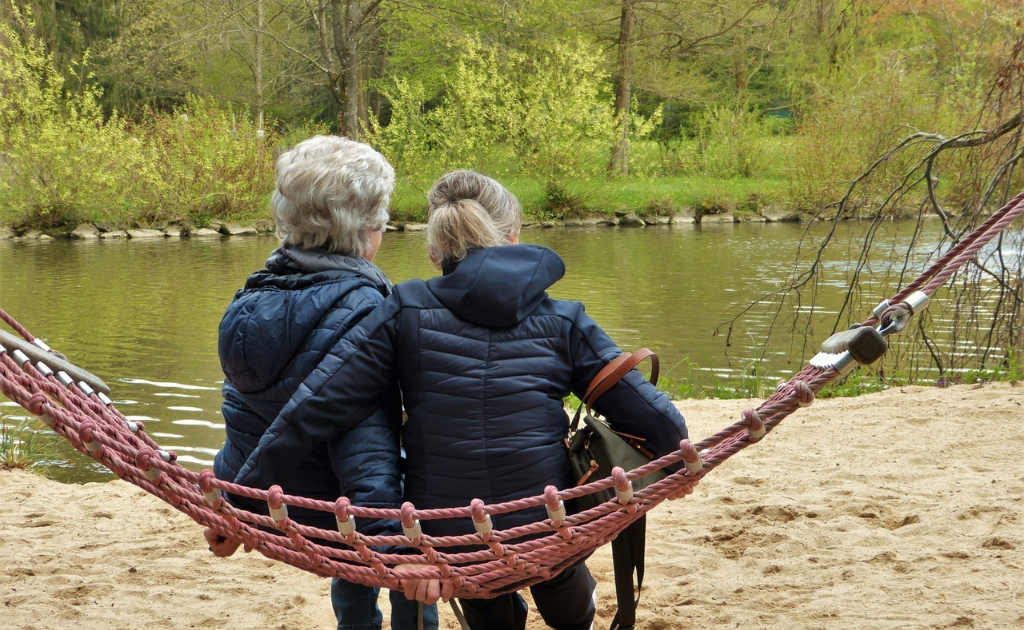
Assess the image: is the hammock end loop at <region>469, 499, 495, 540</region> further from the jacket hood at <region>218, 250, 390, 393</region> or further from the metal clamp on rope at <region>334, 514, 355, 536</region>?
the jacket hood at <region>218, 250, 390, 393</region>

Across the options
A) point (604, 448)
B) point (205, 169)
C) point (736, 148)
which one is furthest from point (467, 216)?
point (736, 148)

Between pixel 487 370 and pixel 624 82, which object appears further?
pixel 624 82

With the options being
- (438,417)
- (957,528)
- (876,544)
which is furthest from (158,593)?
(957,528)

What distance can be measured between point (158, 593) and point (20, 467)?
2.15 metres

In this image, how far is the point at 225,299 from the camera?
11336mm

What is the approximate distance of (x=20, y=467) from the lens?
4.88m

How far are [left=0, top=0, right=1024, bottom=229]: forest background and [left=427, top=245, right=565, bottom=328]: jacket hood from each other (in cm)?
1121

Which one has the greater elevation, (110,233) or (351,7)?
(351,7)

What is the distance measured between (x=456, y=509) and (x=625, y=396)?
1.44ft

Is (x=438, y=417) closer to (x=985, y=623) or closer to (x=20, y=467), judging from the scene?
(x=985, y=623)

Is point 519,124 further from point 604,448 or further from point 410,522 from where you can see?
point 410,522

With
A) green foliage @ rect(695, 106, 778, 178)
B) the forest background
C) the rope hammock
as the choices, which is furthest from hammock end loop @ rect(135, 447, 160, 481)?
green foliage @ rect(695, 106, 778, 178)

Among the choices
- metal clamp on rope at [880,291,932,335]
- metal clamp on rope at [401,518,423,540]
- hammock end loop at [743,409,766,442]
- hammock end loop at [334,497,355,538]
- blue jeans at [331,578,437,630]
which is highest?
metal clamp on rope at [880,291,932,335]

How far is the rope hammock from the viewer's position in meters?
1.90
